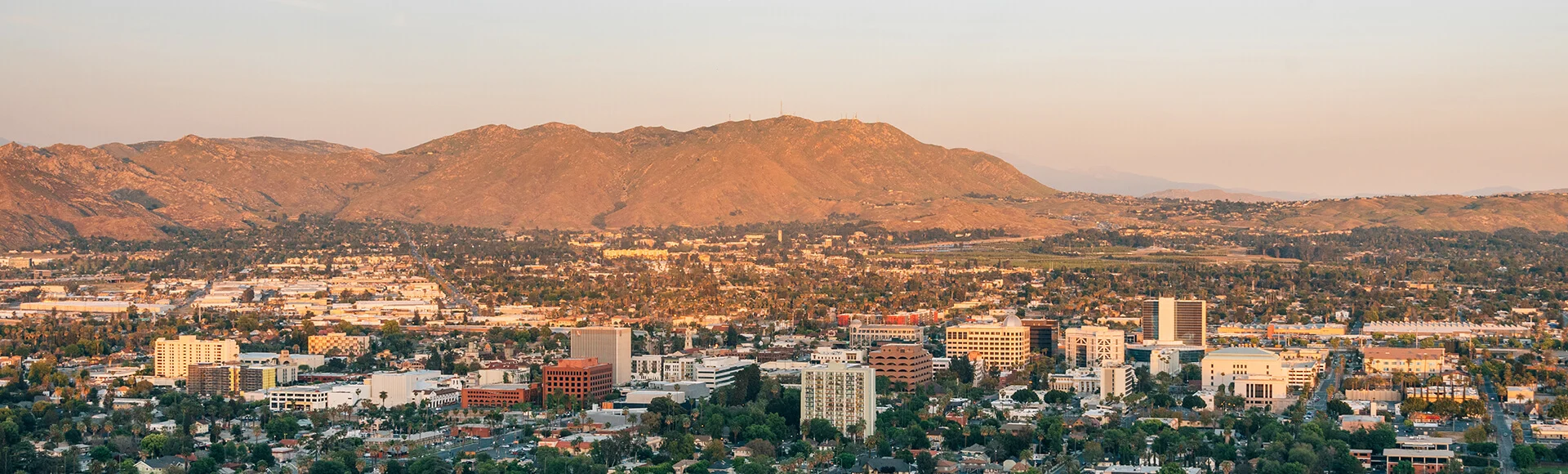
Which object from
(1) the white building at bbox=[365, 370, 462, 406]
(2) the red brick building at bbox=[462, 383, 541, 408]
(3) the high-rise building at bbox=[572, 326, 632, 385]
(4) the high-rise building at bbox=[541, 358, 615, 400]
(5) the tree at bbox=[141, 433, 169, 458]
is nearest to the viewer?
(5) the tree at bbox=[141, 433, 169, 458]

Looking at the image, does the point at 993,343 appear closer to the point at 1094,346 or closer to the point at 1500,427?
the point at 1094,346

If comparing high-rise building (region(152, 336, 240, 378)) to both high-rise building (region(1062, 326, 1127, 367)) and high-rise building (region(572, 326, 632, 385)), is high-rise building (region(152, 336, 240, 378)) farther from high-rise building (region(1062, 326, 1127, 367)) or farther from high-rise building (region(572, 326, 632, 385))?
high-rise building (region(1062, 326, 1127, 367))

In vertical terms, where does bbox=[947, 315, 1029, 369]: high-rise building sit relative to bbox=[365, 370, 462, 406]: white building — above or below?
above

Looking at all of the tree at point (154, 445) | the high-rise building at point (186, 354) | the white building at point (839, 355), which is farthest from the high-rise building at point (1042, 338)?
the tree at point (154, 445)

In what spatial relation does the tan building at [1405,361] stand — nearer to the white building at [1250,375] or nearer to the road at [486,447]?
the white building at [1250,375]

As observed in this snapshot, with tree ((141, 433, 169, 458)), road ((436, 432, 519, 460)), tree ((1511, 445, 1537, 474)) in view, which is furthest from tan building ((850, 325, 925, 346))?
tree ((141, 433, 169, 458))

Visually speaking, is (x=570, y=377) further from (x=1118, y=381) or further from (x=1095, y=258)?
(x=1095, y=258)
